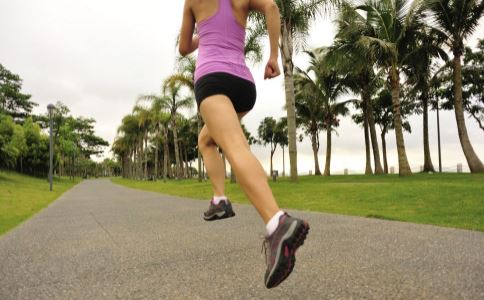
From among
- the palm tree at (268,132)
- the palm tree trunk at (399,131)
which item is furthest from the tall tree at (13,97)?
the palm tree trunk at (399,131)

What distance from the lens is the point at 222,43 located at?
2338mm

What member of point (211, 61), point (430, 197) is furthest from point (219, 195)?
point (430, 197)

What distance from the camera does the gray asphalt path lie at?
104 inches

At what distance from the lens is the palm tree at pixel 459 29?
19938 millimetres

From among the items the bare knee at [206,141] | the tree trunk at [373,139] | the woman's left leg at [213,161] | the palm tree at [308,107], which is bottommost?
the woman's left leg at [213,161]

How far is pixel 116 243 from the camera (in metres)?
4.75

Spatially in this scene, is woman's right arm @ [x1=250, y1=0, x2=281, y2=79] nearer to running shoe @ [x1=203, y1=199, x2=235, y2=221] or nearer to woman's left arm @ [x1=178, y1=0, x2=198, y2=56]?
woman's left arm @ [x1=178, y1=0, x2=198, y2=56]

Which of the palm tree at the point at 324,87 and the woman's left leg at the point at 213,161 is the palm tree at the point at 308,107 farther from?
the woman's left leg at the point at 213,161

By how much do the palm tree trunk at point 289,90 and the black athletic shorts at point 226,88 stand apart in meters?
14.2

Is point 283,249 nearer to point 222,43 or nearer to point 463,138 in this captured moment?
point 222,43

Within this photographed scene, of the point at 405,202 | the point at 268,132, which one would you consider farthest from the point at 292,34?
the point at 268,132

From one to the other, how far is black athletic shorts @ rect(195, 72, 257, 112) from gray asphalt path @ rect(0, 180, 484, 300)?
1321 mm

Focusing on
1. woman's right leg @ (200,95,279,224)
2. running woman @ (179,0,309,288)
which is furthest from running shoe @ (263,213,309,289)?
woman's right leg @ (200,95,279,224)

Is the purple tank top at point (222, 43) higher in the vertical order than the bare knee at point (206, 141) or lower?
higher
